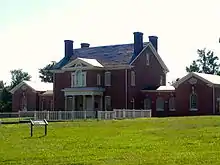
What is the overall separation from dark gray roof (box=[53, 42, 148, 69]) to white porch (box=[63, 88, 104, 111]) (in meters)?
3.94

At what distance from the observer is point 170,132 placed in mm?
24906

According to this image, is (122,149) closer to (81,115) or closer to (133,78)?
(81,115)

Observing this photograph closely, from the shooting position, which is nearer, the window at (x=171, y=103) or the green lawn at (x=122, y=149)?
the green lawn at (x=122, y=149)

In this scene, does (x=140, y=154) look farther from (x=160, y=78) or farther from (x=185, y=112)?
(x=160, y=78)

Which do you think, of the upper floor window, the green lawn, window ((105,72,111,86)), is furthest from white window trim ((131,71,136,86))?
the green lawn

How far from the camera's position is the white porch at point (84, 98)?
62.2 meters

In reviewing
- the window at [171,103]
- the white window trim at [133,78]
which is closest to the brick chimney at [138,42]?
the white window trim at [133,78]

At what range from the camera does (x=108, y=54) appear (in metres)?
65.2

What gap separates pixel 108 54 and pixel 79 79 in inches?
→ 194

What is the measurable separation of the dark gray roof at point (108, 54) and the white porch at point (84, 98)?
3938mm

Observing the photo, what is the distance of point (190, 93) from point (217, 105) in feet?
10.6

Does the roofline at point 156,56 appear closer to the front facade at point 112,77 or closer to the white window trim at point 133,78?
the front facade at point 112,77

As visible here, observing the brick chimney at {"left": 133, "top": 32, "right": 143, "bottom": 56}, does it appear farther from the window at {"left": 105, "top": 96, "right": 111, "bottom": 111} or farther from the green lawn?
the green lawn

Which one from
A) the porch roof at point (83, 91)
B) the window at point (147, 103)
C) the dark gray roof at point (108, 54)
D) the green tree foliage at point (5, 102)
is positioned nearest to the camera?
the porch roof at point (83, 91)
